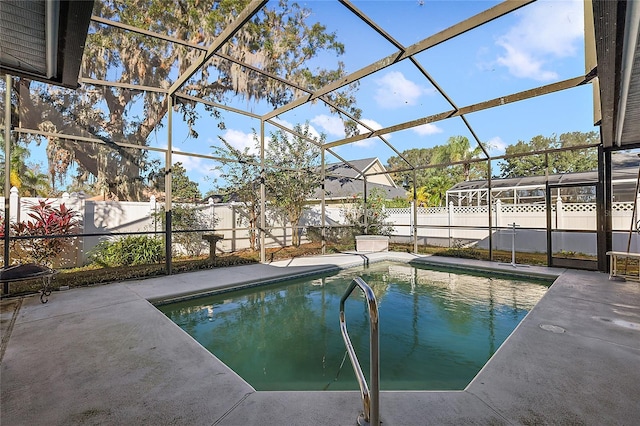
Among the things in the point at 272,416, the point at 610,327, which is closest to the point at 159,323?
the point at 272,416

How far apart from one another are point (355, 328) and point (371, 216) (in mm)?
7232

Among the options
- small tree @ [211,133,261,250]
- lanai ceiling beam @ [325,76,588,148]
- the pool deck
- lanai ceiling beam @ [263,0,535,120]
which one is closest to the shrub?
small tree @ [211,133,261,250]

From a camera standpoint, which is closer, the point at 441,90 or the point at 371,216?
the point at 441,90

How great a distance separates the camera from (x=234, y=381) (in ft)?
7.08

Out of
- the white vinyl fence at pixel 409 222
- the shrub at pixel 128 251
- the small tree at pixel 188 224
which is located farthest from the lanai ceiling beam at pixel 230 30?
the shrub at pixel 128 251

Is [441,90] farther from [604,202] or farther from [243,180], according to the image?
[243,180]

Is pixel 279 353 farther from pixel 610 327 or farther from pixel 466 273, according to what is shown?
pixel 466 273

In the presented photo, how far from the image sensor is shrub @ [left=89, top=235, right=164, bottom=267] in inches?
268

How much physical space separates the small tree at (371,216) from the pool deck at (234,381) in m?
7.03

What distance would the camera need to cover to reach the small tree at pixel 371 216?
10672 mm

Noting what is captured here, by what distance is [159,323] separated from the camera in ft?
11.0

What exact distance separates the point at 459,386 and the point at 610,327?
211 cm

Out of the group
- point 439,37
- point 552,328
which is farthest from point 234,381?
point 439,37

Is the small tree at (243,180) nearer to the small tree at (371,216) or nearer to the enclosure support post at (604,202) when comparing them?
the small tree at (371,216)
